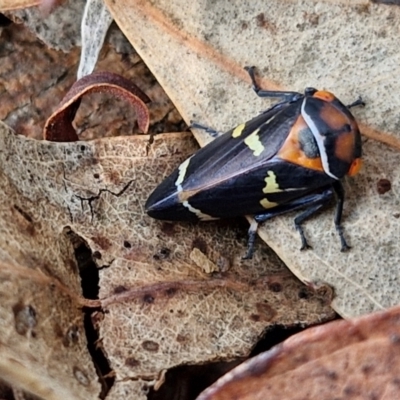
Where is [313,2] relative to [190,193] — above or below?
above

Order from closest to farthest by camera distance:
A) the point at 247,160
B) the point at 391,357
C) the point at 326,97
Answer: the point at 391,357, the point at 326,97, the point at 247,160

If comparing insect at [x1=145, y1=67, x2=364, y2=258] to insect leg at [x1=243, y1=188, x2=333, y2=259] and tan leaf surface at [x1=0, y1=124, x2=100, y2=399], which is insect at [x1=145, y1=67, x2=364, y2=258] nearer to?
insect leg at [x1=243, y1=188, x2=333, y2=259]

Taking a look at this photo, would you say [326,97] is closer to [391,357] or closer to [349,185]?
[349,185]

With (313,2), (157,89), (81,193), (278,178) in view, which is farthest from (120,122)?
(313,2)

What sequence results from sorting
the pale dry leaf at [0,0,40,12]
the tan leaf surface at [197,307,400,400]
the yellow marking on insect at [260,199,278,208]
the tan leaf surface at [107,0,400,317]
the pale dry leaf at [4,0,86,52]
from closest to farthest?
1. the tan leaf surface at [197,307,400,400]
2. the tan leaf surface at [107,0,400,317]
3. the yellow marking on insect at [260,199,278,208]
4. the pale dry leaf at [0,0,40,12]
5. the pale dry leaf at [4,0,86,52]

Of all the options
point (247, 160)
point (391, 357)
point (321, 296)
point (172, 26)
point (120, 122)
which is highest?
point (172, 26)

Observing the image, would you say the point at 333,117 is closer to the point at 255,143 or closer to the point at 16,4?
the point at 255,143

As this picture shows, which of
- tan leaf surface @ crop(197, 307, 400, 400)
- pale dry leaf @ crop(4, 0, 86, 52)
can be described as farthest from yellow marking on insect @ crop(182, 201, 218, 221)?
pale dry leaf @ crop(4, 0, 86, 52)
